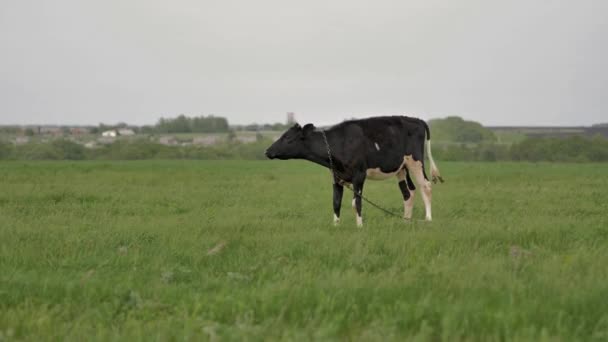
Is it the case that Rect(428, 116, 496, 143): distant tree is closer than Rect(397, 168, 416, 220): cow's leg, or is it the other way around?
Rect(397, 168, 416, 220): cow's leg

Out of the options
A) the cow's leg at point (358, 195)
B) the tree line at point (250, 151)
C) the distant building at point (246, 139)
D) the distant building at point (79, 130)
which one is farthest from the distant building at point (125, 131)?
the cow's leg at point (358, 195)

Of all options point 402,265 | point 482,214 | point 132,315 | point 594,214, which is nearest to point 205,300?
point 132,315

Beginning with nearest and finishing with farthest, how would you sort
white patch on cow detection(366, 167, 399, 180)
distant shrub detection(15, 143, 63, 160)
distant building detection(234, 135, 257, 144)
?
white patch on cow detection(366, 167, 399, 180) < distant shrub detection(15, 143, 63, 160) < distant building detection(234, 135, 257, 144)

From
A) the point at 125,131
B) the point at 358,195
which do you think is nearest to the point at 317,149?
the point at 358,195

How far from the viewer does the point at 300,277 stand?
6.81 meters

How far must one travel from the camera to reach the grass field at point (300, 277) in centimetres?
530

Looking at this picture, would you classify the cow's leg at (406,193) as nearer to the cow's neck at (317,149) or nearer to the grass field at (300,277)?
the grass field at (300,277)

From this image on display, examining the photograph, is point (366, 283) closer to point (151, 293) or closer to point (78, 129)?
point (151, 293)

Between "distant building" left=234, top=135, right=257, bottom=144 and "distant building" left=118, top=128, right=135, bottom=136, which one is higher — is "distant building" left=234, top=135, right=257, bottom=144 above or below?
below

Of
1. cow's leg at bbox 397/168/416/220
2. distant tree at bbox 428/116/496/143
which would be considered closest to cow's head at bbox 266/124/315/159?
cow's leg at bbox 397/168/416/220

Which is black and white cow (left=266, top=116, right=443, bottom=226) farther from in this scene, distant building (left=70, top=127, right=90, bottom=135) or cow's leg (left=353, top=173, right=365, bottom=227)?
distant building (left=70, top=127, right=90, bottom=135)

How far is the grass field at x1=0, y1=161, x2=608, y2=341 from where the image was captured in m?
5.30

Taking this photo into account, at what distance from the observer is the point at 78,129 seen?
5236 inches

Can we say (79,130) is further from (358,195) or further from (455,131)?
(358,195)
